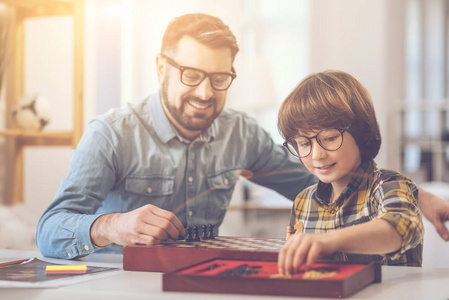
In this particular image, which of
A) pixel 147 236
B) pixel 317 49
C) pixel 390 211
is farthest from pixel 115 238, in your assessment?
pixel 317 49

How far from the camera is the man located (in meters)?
1.26

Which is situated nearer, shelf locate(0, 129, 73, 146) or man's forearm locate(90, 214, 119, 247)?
man's forearm locate(90, 214, 119, 247)

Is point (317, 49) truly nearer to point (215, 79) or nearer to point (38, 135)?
point (215, 79)

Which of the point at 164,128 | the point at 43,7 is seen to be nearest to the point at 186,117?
the point at 164,128

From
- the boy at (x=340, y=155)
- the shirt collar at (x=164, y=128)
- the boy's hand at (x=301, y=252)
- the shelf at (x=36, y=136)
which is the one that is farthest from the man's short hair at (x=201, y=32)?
the boy's hand at (x=301, y=252)

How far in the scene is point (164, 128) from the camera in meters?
1.35

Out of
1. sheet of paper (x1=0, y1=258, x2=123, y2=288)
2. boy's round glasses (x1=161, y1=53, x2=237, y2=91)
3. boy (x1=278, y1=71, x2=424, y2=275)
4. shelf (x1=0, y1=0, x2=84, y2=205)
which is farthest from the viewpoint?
shelf (x1=0, y1=0, x2=84, y2=205)

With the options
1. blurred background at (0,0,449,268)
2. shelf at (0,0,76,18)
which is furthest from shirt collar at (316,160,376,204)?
shelf at (0,0,76,18)

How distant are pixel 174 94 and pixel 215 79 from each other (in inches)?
4.4

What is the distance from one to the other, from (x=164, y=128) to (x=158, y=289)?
598 mm

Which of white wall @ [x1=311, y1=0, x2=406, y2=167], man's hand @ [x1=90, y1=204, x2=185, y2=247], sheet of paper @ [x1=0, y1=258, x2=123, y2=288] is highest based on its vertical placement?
white wall @ [x1=311, y1=0, x2=406, y2=167]

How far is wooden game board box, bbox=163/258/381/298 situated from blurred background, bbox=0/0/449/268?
0.45 m

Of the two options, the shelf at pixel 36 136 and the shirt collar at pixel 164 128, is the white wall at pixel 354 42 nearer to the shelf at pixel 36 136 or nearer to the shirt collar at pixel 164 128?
the shirt collar at pixel 164 128

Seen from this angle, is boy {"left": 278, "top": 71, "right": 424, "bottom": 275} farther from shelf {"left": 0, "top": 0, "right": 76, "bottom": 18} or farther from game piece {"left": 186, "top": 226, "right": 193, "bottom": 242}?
shelf {"left": 0, "top": 0, "right": 76, "bottom": 18}
